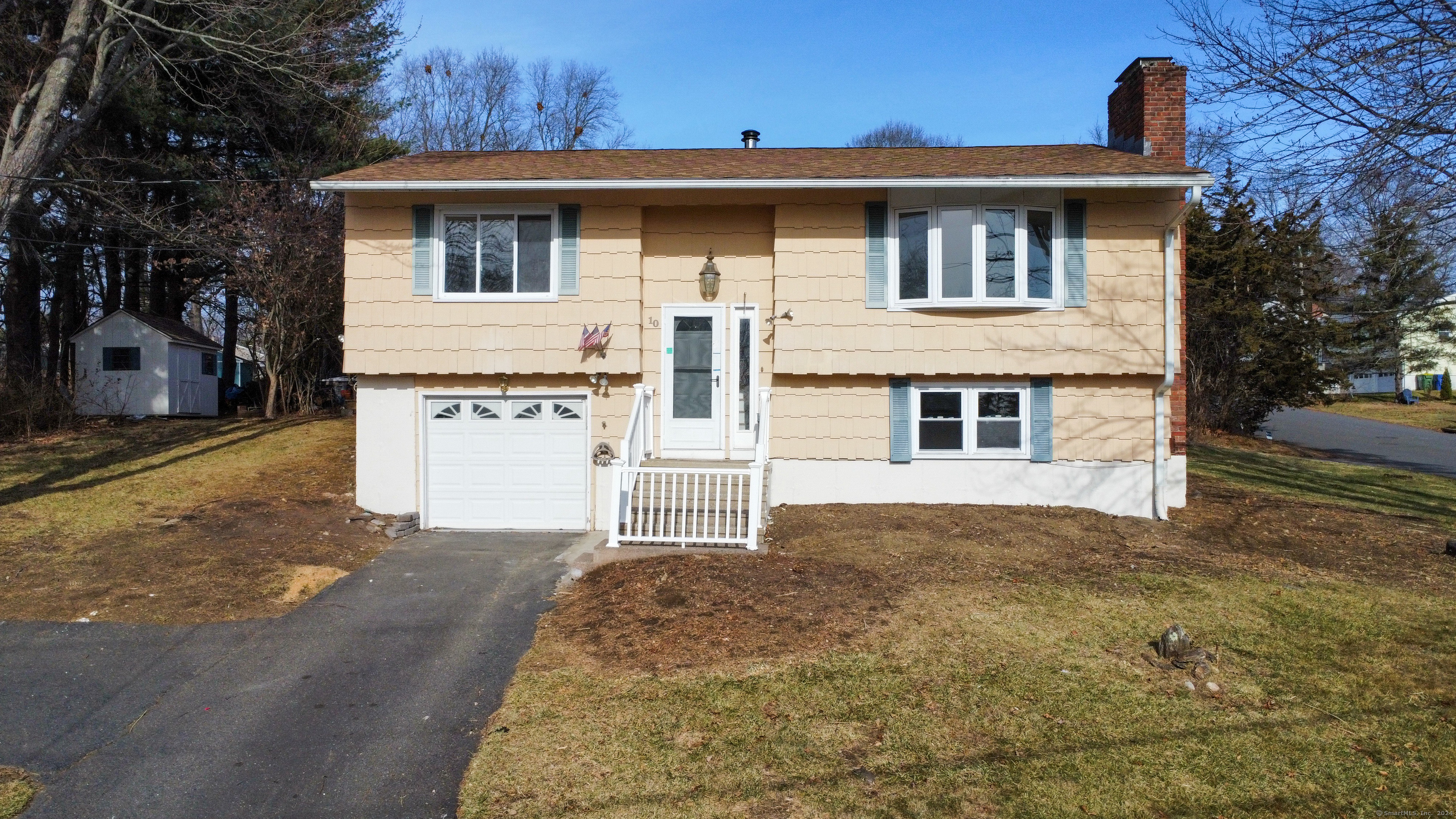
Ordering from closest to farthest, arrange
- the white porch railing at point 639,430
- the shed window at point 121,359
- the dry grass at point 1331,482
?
the white porch railing at point 639,430 → the dry grass at point 1331,482 → the shed window at point 121,359

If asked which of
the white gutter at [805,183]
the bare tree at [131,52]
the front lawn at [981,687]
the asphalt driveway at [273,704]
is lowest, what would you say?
the asphalt driveway at [273,704]

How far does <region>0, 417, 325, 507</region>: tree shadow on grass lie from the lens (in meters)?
10.8

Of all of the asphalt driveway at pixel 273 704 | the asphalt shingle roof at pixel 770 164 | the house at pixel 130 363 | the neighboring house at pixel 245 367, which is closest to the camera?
the asphalt driveway at pixel 273 704

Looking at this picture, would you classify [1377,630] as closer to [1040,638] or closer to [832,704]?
[1040,638]

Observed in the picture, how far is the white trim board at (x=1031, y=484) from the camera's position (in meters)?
10.8

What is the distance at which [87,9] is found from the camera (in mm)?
12289

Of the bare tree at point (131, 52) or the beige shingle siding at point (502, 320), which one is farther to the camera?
the bare tree at point (131, 52)

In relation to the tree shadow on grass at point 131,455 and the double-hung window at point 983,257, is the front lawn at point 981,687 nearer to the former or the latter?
the double-hung window at point 983,257

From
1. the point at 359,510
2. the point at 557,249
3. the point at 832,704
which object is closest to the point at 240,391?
the point at 359,510

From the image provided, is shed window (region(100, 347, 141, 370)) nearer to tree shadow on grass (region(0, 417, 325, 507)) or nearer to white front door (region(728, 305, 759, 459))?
tree shadow on grass (region(0, 417, 325, 507))

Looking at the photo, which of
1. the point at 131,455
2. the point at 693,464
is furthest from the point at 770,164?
the point at 131,455

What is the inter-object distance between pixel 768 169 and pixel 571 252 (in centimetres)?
276

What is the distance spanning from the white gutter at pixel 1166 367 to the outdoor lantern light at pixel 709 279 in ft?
18.4

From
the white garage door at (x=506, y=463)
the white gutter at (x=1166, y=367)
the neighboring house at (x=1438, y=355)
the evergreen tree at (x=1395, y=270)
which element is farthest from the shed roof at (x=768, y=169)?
the neighboring house at (x=1438, y=355)
